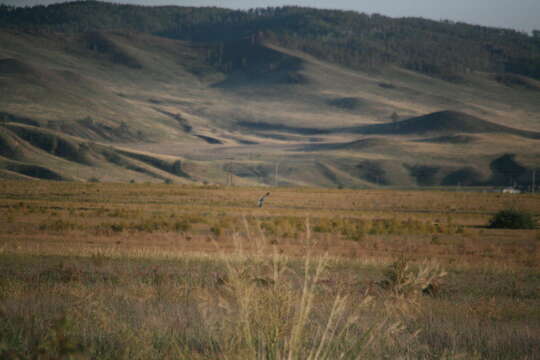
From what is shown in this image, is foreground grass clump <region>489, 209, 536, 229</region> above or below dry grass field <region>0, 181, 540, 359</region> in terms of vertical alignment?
below

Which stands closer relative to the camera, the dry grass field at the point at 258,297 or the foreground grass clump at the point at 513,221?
the dry grass field at the point at 258,297

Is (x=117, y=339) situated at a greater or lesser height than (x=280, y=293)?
lesser

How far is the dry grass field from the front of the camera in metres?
4.93

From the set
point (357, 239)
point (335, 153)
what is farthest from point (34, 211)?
point (335, 153)

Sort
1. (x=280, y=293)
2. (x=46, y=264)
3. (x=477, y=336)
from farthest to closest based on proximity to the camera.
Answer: (x=46, y=264), (x=477, y=336), (x=280, y=293)

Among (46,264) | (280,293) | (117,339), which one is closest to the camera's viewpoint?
(280,293)

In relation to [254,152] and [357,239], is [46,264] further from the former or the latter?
[254,152]

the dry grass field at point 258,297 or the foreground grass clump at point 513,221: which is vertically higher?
the dry grass field at point 258,297

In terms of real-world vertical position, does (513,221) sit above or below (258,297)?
below

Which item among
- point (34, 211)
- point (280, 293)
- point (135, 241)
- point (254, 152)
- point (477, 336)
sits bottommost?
point (254, 152)

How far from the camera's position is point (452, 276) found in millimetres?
15523

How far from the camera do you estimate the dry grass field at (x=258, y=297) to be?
4926 mm

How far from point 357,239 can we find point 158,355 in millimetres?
23041

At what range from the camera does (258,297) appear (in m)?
5.37
